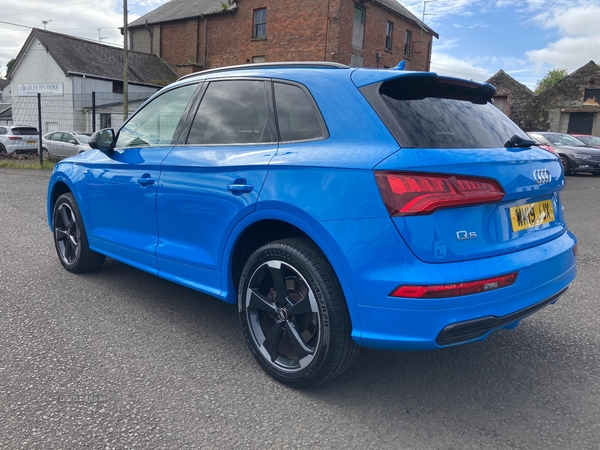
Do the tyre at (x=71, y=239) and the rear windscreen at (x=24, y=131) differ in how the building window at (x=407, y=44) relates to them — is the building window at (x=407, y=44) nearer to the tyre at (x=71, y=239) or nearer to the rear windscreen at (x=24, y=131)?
the rear windscreen at (x=24, y=131)

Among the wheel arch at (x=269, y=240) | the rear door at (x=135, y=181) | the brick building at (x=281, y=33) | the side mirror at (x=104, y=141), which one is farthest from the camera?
the brick building at (x=281, y=33)

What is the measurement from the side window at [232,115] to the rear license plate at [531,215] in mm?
1371

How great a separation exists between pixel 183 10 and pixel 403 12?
1463 cm

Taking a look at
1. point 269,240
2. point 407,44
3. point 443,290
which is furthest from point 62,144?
point 407,44

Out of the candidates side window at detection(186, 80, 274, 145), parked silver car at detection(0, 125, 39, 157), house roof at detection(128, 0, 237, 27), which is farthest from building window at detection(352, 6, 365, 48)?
side window at detection(186, 80, 274, 145)

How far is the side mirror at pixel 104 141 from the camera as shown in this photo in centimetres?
411

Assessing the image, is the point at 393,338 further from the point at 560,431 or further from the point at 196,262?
the point at 196,262

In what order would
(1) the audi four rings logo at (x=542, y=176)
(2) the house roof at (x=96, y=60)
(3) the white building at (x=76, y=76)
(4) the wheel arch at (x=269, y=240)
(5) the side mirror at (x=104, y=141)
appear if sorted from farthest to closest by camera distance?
(2) the house roof at (x=96, y=60)
(3) the white building at (x=76, y=76)
(5) the side mirror at (x=104, y=141)
(1) the audi four rings logo at (x=542, y=176)
(4) the wheel arch at (x=269, y=240)

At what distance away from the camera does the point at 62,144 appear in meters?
20.3

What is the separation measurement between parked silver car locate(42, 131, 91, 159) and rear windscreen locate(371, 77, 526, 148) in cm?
1894

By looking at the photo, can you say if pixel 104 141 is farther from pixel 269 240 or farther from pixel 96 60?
pixel 96 60

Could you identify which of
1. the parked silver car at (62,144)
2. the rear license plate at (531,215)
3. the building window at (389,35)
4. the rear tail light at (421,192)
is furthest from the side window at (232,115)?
the building window at (389,35)

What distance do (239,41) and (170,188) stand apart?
1186 inches

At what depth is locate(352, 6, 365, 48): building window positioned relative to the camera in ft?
94.7
